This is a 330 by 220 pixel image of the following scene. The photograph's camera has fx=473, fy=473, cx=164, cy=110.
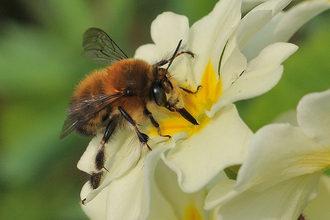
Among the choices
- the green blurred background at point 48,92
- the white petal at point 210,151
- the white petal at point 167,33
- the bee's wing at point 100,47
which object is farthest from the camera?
the green blurred background at point 48,92

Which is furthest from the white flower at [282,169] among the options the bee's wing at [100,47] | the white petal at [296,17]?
the bee's wing at [100,47]

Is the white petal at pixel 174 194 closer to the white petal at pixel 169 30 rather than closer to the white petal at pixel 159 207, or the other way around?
the white petal at pixel 159 207

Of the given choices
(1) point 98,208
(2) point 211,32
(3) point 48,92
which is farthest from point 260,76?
(3) point 48,92

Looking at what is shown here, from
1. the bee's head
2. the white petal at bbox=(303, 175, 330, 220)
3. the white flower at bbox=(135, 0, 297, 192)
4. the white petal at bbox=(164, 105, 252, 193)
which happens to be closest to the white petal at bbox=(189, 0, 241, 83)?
the white flower at bbox=(135, 0, 297, 192)

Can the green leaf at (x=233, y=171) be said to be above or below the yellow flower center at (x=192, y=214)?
above

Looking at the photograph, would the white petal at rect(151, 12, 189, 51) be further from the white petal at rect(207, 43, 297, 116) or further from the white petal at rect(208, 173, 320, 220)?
the white petal at rect(208, 173, 320, 220)

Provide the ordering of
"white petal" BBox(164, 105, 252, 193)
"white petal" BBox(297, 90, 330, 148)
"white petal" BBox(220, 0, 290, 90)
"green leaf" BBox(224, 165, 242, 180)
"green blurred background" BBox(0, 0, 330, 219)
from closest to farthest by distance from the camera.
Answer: "white petal" BBox(297, 90, 330, 148) < "white petal" BBox(164, 105, 252, 193) < "white petal" BBox(220, 0, 290, 90) < "green leaf" BBox(224, 165, 242, 180) < "green blurred background" BBox(0, 0, 330, 219)

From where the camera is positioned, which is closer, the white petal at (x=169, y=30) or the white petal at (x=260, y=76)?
the white petal at (x=260, y=76)
